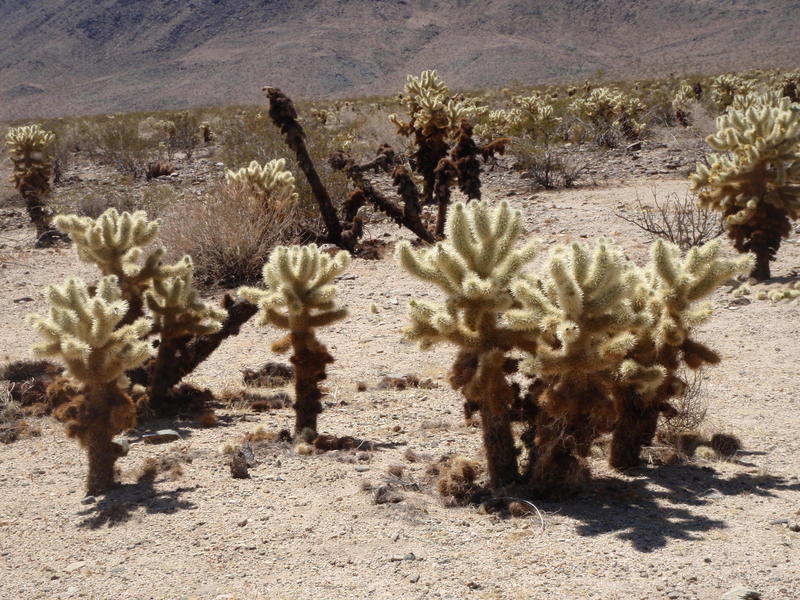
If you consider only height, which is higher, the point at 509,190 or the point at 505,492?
the point at 509,190

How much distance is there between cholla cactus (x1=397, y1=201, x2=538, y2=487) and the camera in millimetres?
4359

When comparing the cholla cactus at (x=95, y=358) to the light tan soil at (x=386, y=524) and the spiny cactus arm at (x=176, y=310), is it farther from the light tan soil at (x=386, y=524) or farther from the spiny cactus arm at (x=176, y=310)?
the spiny cactus arm at (x=176, y=310)

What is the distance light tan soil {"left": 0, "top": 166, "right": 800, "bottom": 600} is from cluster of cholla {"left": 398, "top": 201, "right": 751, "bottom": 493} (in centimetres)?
40

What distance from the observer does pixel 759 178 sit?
895 centimetres

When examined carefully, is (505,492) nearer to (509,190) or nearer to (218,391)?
(218,391)

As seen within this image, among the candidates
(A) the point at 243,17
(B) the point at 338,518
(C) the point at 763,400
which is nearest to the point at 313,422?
(B) the point at 338,518

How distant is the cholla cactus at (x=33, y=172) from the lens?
46.8 ft

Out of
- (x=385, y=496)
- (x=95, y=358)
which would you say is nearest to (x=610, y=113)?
(x=385, y=496)

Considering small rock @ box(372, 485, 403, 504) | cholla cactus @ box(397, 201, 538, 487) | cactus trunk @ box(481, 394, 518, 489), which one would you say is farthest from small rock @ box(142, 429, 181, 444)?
cactus trunk @ box(481, 394, 518, 489)

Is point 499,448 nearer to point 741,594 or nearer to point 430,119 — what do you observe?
point 741,594

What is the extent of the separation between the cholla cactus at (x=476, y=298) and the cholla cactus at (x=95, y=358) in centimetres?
167

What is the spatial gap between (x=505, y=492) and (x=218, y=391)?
3.32m

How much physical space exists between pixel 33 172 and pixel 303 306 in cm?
1087

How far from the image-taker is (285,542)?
412 cm
